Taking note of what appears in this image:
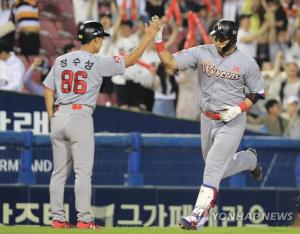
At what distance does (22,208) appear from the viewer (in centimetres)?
1280

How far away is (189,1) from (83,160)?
7521 mm

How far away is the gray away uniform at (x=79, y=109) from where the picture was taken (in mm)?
10250

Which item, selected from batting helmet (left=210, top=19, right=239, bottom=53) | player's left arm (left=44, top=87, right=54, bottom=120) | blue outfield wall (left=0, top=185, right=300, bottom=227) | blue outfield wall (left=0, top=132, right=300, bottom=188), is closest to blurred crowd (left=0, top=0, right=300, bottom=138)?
blue outfield wall (left=0, top=132, right=300, bottom=188)

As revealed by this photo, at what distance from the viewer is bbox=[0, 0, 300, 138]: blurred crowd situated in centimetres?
1549

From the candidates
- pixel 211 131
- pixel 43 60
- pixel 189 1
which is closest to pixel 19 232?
pixel 211 131

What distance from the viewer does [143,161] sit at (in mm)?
13148

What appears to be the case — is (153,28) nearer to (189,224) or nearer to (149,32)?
(149,32)

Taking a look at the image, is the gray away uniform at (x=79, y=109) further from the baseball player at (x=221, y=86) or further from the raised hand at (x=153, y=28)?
the baseball player at (x=221, y=86)

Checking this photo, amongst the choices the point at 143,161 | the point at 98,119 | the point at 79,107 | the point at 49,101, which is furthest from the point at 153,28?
the point at 98,119

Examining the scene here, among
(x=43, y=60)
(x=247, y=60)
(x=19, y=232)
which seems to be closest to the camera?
(x=19, y=232)

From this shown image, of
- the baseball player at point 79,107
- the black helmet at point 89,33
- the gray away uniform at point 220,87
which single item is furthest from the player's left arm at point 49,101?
the gray away uniform at point 220,87

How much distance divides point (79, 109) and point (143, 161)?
3013mm

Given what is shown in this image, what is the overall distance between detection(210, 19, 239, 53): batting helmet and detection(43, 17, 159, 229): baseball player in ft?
2.00

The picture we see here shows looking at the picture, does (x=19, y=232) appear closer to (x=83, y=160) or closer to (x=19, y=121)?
(x=83, y=160)
